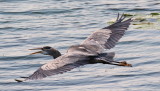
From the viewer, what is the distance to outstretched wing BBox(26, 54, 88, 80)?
28.1 ft

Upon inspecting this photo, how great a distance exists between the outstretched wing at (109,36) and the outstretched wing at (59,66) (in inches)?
39.1

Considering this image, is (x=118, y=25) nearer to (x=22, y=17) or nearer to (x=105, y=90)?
(x=105, y=90)

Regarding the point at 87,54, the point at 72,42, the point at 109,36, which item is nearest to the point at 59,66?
the point at 87,54

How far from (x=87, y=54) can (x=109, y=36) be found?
3.43 ft

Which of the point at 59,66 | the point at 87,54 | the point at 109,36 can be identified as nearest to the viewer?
the point at 59,66

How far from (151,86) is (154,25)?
4693 millimetres

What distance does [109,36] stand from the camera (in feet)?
34.5

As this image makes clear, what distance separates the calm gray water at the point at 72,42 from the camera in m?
11.3

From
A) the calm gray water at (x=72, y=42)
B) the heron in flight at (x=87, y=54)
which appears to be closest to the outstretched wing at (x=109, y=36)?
the heron in flight at (x=87, y=54)

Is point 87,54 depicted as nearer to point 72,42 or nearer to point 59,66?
point 59,66

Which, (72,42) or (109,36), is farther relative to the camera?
(72,42)

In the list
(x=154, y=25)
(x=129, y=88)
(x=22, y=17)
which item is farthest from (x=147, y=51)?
(x=22, y=17)

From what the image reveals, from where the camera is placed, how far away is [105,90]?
10781 millimetres

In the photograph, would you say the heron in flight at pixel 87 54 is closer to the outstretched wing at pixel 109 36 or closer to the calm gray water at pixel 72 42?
the outstretched wing at pixel 109 36
